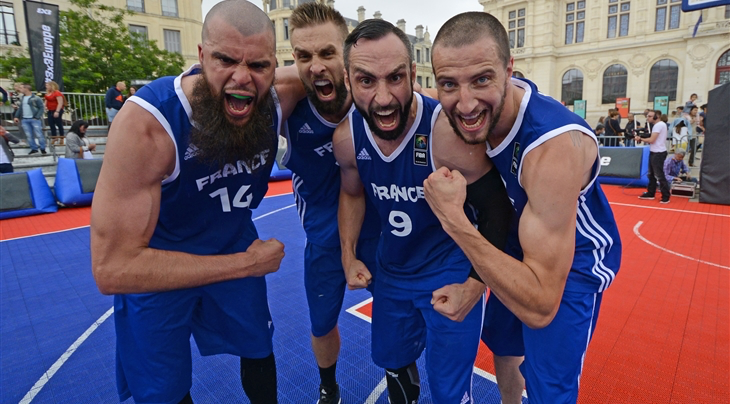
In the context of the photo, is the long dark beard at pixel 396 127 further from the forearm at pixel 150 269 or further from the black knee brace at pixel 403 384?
the black knee brace at pixel 403 384

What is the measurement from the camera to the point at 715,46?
2903cm

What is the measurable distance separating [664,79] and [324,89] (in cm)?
3875

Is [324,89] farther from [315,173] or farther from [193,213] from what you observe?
[193,213]

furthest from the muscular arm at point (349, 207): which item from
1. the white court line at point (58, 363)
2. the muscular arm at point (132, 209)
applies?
the white court line at point (58, 363)

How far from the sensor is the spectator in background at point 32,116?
11.9m

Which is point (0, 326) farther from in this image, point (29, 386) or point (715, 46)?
point (715, 46)

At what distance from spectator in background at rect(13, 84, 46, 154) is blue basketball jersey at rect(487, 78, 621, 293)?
14.5 m

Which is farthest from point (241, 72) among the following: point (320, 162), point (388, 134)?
point (320, 162)

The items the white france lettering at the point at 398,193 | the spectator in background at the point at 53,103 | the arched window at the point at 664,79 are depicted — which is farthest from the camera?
the arched window at the point at 664,79

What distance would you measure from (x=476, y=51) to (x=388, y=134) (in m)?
0.59

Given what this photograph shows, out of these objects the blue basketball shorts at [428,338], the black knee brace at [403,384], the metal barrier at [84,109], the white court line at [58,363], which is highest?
the metal barrier at [84,109]

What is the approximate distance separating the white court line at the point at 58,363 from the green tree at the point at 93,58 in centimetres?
1926

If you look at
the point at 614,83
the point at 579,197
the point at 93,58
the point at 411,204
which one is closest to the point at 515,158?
the point at 579,197

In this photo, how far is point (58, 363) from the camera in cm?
346
